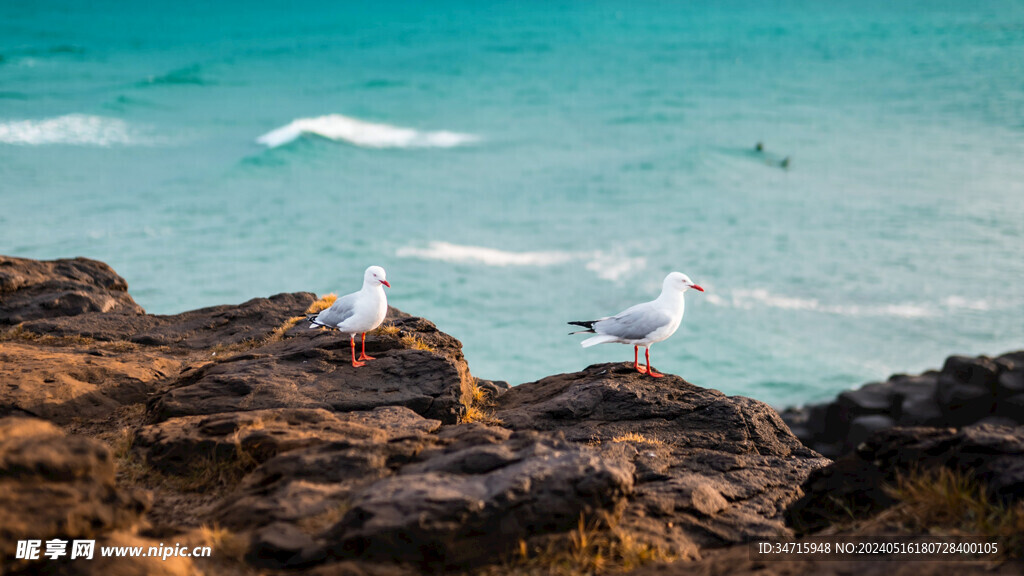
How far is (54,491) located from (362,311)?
16.1ft

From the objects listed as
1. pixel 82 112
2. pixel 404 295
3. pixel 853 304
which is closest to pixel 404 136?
pixel 82 112

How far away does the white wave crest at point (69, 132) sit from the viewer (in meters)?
60.7

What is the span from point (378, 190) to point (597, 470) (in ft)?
170

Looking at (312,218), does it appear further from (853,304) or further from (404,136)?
(853,304)

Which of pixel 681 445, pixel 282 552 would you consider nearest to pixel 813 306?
pixel 681 445

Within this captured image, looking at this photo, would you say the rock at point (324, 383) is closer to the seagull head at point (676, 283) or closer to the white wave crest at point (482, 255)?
the seagull head at point (676, 283)

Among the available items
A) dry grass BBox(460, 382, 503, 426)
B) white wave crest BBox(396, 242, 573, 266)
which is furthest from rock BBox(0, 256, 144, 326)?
white wave crest BBox(396, 242, 573, 266)

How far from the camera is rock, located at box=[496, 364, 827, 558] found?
23.2 feet

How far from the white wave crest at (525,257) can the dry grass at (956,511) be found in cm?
3601

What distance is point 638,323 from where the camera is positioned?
10.7m

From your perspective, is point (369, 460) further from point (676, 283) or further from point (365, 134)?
point (365, 134)

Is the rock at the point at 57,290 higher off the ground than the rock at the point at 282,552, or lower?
higher

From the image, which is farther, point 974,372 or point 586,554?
point 974,372

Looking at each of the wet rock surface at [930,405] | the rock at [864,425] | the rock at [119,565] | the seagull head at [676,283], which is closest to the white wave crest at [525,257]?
the wet rock surface at [930,405]
